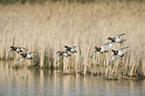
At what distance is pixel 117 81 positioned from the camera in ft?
42.1

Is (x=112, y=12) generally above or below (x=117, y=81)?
above

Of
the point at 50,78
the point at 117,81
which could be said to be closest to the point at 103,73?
the point at 117,81

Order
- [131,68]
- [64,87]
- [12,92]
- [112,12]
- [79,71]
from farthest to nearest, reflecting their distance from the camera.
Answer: [112,12] → [79,71] → [131,68] → [64,87] → [12,92]

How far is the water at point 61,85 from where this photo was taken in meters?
11.2

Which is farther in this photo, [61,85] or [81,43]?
[81,43]

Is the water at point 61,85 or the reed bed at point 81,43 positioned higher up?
the reed bed at point 81,43

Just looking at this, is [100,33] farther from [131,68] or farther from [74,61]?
[131,68]

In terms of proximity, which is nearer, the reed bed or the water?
the water

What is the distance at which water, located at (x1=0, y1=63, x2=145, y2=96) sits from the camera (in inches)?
441

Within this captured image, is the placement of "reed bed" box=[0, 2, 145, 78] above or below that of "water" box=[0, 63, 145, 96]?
above

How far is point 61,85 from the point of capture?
493 inches

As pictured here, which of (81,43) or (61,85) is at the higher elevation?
(81,43)

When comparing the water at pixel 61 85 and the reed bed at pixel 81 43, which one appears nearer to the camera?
the water at pixel 61 85

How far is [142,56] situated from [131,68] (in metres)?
0.67
